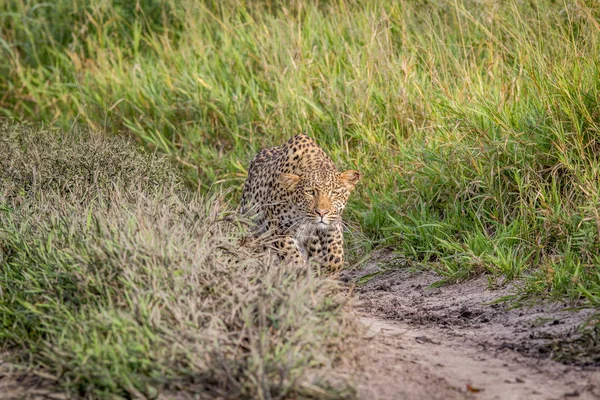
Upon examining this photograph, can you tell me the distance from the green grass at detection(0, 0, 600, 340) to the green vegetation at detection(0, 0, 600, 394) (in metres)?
0.02

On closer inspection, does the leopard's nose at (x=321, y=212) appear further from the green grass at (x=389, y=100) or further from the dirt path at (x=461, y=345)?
the green grass at (x=389, y=100)

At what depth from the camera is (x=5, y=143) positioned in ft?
22.3

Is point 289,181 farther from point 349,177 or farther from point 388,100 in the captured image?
point 388,100

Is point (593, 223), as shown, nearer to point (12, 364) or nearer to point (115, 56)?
point (12, 364)

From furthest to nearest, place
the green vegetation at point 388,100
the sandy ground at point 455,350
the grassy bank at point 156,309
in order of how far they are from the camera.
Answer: the green vegetation at point 388,100 < the sandy ground at point 455,350 < the grassy bank at point 156,309

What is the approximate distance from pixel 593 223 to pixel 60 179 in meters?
3.35

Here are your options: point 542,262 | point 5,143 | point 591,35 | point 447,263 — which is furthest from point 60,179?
point 591,35

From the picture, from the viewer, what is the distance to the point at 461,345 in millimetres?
4645

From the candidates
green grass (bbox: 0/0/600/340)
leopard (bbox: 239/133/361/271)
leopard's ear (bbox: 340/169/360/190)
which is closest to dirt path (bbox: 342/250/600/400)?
green grass (bbox: 0/0/600/340)

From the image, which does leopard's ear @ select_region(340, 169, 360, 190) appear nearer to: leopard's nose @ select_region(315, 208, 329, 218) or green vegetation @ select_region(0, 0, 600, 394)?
leopard's nose @ select_region(315, 208, 329, 218)

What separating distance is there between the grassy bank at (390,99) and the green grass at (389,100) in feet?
0.06

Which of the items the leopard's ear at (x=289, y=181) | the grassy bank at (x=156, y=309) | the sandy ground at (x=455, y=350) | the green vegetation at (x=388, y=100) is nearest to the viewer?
the grassy bank at (x=156, y=309)

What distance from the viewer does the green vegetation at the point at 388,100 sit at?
230 inches

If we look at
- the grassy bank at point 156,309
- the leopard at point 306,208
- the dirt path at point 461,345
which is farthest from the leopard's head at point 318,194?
the grassy bank at point 156,309
